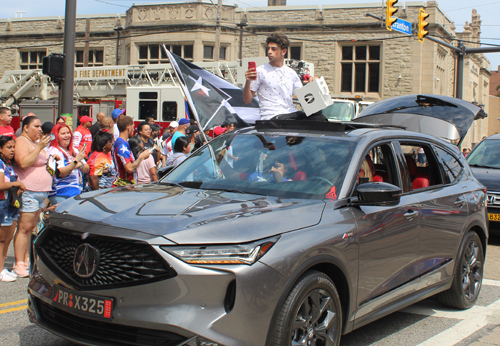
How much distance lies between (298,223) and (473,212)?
2769 millimetres

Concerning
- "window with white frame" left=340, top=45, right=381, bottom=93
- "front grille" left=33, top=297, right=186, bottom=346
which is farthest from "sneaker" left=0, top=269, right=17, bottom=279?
"window with white frame" left=340, top=45, right=381, bottom=93

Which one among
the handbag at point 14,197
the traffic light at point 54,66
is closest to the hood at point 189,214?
the handbag at point 14,197

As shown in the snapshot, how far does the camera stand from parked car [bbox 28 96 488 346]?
10.2ft

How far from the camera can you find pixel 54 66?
1139 centimetres

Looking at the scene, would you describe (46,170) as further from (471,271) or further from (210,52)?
(210,52)

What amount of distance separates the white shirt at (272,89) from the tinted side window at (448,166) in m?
1.86

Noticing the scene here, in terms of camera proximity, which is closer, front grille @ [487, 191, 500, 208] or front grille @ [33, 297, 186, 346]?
front grille @ [33, 297, 186, 346]

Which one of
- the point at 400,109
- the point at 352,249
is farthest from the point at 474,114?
the point at 352,249

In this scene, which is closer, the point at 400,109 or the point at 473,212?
the point at 473,212

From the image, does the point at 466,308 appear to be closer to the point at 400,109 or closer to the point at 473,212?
the point at 473,212

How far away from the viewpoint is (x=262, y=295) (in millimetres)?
3164

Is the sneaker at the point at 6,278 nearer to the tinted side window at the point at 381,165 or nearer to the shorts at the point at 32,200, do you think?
the shorts at the point at 32,200

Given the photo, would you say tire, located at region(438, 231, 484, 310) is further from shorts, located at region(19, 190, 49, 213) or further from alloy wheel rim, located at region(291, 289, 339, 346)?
shorts, located at region(19, 190, 49, 213)

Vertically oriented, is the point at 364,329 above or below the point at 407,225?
below
